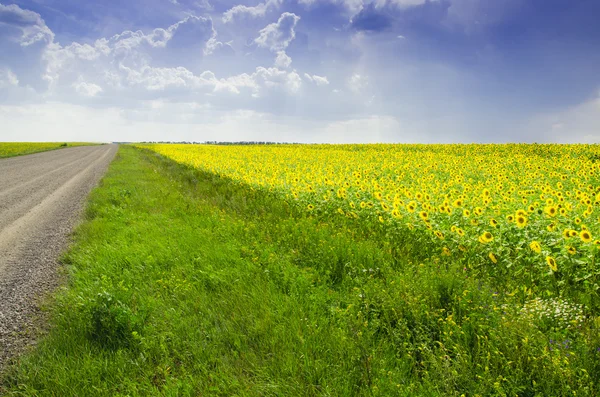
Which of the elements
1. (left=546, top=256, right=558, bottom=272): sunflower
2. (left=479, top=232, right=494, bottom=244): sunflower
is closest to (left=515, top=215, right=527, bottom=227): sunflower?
(left=479, top=232, right=494, bottom=244): sunflower

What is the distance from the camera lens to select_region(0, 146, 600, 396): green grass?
3.12 meters

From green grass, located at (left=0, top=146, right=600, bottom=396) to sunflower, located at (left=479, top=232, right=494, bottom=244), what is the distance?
764 mm

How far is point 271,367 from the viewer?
→ 10.9 feet

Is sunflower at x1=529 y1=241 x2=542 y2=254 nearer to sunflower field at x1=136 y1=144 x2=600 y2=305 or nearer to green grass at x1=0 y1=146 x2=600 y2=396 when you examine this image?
sunflower field at x1=136 y1=144 x2=600 y2=305

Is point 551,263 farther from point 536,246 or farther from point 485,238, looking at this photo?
point 485,238

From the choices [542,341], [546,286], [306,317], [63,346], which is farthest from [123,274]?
[546,286]

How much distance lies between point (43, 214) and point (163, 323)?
8761 mm

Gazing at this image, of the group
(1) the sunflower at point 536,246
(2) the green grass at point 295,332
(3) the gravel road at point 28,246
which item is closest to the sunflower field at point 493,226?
(1) the sunflower at point 536,246

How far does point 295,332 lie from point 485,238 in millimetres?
3215

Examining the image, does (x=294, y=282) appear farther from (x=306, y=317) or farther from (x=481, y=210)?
(x=481, y=210)

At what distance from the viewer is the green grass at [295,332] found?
3.12m

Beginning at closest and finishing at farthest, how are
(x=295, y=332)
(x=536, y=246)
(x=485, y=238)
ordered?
(x=295, y=332), (x=536, y=246), (x=485, y=238)

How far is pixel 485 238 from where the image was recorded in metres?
5.29

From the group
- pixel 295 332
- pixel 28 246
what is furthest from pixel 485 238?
pixel 28 246
